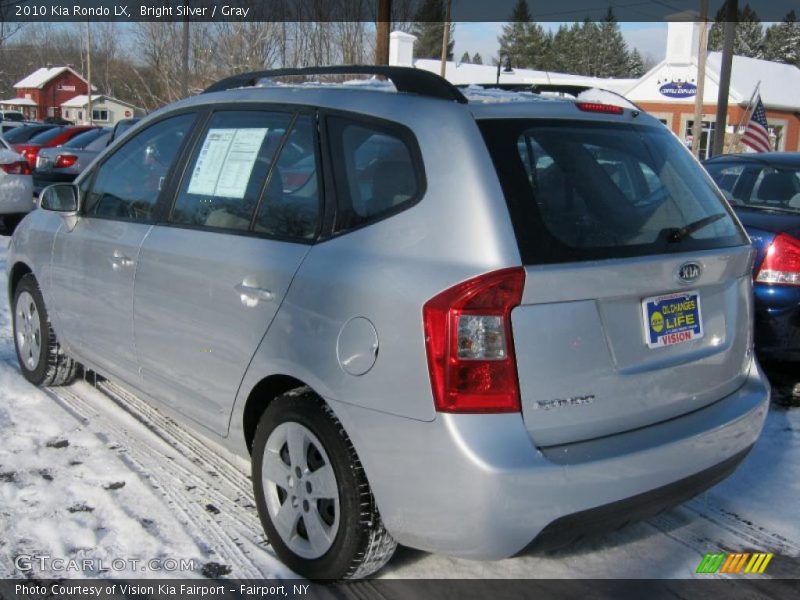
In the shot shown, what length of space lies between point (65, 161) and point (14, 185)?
6.49 m

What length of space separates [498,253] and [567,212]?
1.17 feet

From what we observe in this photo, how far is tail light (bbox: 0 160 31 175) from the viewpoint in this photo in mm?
11688

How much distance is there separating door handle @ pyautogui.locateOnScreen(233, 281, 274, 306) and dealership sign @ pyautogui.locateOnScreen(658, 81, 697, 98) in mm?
35176

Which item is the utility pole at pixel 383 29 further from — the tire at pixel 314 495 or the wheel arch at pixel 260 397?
the tire at pixel 314 495

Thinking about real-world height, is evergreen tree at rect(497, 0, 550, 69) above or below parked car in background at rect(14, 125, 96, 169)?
above

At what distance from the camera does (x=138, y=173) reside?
4.23 meters

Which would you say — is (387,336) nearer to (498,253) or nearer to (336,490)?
(498,253)

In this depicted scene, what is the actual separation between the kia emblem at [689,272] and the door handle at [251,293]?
1471 millimetres

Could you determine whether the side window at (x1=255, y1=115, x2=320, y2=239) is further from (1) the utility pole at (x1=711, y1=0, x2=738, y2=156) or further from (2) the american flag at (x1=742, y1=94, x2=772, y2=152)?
(2) the american flag at (x1=742, y1=94, x2=772, y2=152)

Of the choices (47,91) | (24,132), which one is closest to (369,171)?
(24,132)

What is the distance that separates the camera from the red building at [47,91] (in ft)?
262

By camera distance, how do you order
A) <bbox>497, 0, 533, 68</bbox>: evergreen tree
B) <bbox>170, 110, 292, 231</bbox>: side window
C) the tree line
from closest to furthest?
<bbox>170, 110, 292, 231</bbox>: side window
<bbox>497, 0, 533, 68</bbox>: evergreen tree
the tree line

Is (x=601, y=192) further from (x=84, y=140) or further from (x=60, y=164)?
(x=84, y=140)

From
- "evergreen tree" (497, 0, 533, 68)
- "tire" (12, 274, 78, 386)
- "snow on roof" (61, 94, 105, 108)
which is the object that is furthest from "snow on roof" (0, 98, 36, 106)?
"tire" (12, 274, 78, 386)
